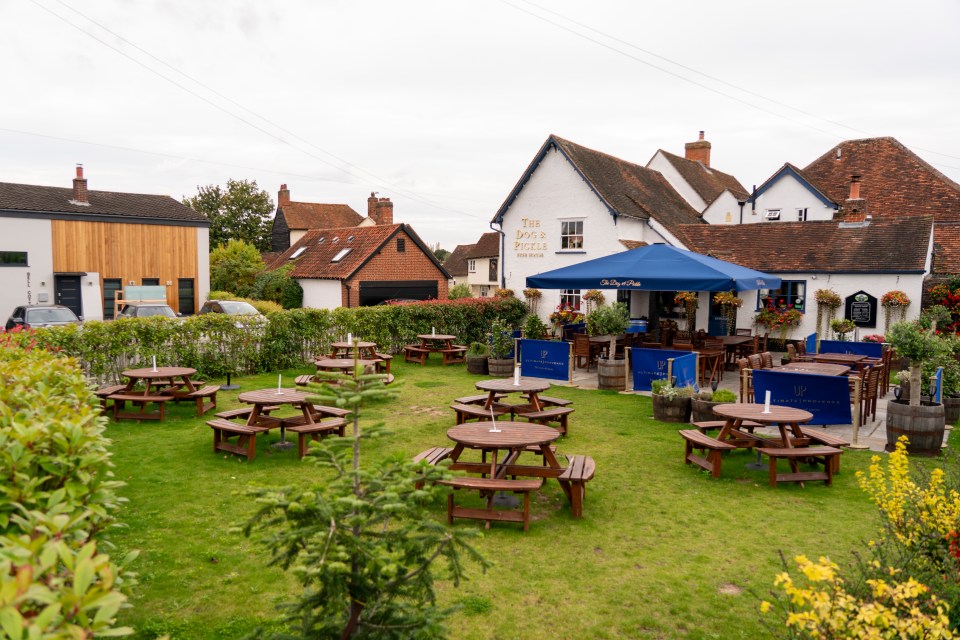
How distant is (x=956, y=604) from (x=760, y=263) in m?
19.7

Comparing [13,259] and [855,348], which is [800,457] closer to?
[855,348]

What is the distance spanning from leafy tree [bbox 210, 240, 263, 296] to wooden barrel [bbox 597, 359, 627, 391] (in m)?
25.5

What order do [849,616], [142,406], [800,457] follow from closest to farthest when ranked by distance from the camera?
[849,616]
[800,457]
[142,406]

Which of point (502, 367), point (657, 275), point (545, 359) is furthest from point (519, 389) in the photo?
point (502, 367)

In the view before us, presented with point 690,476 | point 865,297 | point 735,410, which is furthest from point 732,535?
point 865,297

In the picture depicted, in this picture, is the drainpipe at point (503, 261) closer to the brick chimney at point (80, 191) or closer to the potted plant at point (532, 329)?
the potted plant at point (532, 329)

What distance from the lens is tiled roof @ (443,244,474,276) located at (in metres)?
66.1

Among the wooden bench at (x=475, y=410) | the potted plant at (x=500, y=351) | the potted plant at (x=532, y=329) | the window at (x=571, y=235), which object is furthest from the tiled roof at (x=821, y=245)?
the wooden bench at (x=475, y=410)

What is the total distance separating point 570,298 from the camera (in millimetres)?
23609

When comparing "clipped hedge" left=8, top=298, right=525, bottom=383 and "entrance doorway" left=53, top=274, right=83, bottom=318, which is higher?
"entrance doorway" left=53, top=274, right=83, bottom=318

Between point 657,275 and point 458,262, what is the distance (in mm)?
54292

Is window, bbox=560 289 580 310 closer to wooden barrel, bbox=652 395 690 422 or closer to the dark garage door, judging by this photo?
the dark garage door

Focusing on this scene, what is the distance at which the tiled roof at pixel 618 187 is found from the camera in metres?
22.9

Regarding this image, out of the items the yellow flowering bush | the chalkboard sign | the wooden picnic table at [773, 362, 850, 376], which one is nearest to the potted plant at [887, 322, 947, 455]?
the wooden picnic table at [773, 362, 850, 376]
